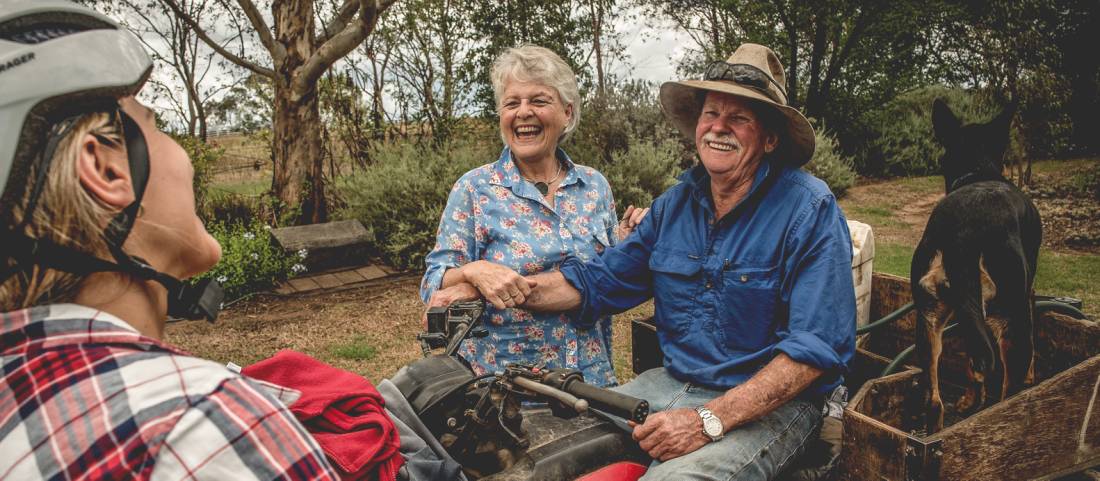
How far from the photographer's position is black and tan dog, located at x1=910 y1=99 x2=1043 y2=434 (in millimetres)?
2018

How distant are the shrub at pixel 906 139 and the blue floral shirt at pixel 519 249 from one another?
13.2 metres

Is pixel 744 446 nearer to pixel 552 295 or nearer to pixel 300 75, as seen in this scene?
pixel 552 295

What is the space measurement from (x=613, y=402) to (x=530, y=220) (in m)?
1.46

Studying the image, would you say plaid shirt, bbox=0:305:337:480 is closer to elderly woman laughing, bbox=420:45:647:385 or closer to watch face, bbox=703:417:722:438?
watch face, bbox=703:417:722:438

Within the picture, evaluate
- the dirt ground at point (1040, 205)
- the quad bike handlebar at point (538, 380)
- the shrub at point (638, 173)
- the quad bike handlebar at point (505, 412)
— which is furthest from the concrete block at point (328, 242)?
the dirt ground at point (1040, 205)

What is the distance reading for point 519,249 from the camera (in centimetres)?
284

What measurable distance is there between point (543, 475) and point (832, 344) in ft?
3.26

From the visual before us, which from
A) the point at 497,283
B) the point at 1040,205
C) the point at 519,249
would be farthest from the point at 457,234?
the point at 1040,205

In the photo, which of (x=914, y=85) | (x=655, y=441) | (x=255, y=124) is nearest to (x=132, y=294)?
(x=655, y=441)

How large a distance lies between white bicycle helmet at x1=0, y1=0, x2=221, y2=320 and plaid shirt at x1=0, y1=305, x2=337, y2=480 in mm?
104

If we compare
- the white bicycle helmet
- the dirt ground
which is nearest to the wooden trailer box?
the white bicycle helmet

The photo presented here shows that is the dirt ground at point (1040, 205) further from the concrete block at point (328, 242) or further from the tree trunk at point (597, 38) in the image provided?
the concrete block at point (328, 242)

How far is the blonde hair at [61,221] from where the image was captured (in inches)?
39.2

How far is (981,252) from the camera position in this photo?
202 centimetres
